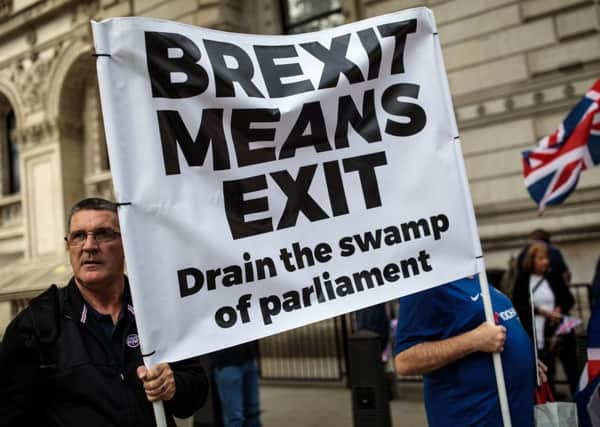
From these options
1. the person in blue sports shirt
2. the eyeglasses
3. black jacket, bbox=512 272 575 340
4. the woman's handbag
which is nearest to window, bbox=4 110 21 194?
black jacket, bbox=512 272 575 340

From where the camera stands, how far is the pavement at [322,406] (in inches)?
250

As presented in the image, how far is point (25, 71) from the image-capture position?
54.1 ft

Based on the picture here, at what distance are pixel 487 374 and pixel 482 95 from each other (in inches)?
312

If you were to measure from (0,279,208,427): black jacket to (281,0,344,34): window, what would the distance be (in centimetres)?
1097

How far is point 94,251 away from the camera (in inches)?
89.4

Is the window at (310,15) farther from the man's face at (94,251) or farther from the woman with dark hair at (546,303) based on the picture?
the man's face at (94,251)

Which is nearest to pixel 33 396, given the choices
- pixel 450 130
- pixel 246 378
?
pixel 450 130

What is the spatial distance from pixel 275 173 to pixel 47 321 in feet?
3.50

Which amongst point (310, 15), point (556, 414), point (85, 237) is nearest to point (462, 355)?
point (556, 414)

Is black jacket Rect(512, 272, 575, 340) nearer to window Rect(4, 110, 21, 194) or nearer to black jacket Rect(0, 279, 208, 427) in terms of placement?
black jacket Rect(0, 279, 208, 427)

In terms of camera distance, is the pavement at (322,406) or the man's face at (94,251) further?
the pavement at (322,406)

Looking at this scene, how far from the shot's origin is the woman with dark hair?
6113 mm

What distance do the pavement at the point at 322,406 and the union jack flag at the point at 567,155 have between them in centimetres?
265

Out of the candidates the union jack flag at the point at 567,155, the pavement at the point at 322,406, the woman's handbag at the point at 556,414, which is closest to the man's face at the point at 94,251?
the woman's handbag at the point at 556,414
